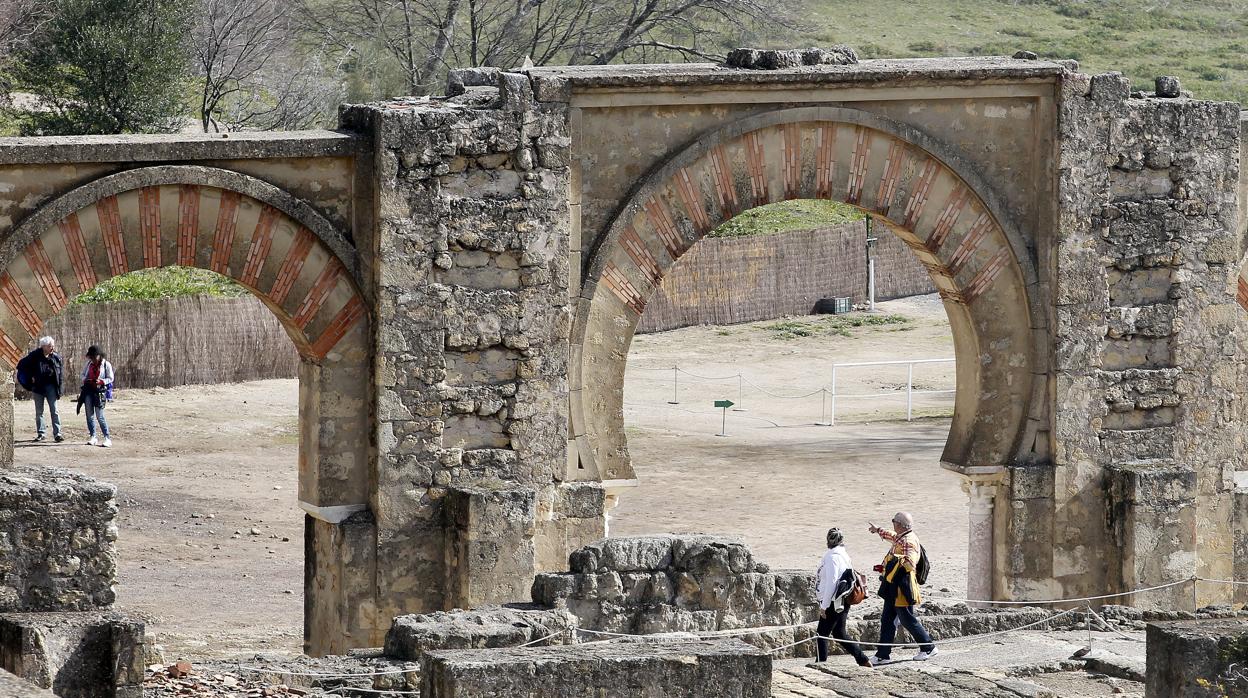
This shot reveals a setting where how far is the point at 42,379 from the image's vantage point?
18750 mm

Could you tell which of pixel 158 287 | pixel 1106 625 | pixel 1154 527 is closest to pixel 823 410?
pixel 158 287

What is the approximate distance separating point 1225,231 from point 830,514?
17.3 feet

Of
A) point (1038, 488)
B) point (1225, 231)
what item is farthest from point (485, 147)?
point (1225, 231)

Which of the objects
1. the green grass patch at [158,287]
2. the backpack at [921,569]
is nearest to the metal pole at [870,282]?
the green grass patch at [158,287]

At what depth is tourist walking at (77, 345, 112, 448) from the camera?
61.6 feet

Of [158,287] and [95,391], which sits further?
[158,287]

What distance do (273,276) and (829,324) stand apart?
57.5 feet

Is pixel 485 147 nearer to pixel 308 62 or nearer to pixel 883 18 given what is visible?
pixel 308 62

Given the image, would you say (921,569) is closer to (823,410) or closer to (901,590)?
(901,590)

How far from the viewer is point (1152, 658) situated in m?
9.20

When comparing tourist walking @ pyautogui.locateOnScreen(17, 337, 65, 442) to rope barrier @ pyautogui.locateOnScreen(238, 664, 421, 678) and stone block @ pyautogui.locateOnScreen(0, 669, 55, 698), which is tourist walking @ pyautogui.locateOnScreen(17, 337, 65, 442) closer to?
rope barrier @ pyautogui.locateOnScreen(238, 664, 421, 678)

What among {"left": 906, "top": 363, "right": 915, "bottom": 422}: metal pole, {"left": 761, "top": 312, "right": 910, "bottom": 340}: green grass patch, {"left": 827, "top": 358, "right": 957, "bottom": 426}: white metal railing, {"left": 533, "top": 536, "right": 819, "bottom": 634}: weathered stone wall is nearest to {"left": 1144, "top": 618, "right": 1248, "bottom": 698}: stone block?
{"left": 533, "top": 536, "right": 819, "bottom": 634}: weathered stone wall

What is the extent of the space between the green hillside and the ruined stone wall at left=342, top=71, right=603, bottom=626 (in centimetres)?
2719

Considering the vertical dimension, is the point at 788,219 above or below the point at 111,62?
below
